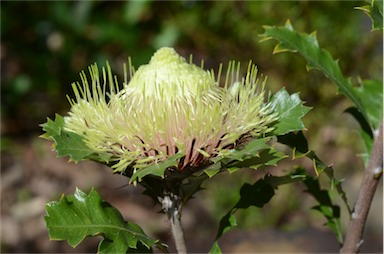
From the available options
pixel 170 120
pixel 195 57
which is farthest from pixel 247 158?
pixel 195 57

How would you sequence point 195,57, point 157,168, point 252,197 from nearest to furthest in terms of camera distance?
point 157,168 → point 252,197 → point 195,57

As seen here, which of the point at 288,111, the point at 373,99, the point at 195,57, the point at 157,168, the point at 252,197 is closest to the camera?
the point at 157,168

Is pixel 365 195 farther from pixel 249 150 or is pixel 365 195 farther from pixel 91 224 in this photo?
pixel 91 224

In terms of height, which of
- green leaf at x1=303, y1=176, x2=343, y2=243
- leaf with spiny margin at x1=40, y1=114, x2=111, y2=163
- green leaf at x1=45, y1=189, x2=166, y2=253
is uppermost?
leaf with spiny margin at x1=40, y1=114, x2=111, y2=163

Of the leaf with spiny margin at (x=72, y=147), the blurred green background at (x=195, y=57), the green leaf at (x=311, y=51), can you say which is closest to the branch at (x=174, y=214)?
the leaf with spiny margin at (x=72, y=147)

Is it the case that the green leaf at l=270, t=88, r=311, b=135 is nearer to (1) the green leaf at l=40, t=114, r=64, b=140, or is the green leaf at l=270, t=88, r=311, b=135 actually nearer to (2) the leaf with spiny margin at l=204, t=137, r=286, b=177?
(2) the leaf with spiny margin at l=204, t=137, r=286, b=177

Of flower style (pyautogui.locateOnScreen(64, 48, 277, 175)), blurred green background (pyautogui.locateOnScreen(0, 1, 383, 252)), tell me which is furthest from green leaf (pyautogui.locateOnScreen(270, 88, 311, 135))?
blurred green background (pyautogui.locateOnScreen(0, 1, 383, 252))

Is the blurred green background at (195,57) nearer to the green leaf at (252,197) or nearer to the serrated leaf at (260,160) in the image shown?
the green leaf at (252,197)
